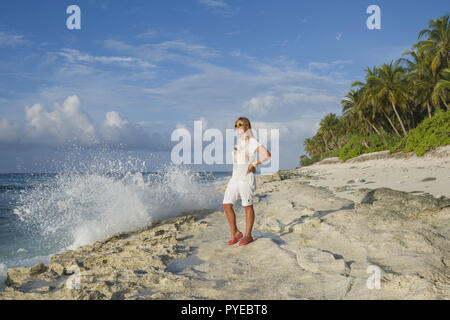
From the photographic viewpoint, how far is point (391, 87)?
3023 centimetres

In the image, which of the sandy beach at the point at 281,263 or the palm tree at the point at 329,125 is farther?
the palm tree at the point at 329,125

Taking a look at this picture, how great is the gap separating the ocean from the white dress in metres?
3.63

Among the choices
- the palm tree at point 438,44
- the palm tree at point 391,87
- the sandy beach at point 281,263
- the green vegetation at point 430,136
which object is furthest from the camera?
the palm tree at point 391,87

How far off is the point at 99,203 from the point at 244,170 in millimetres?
5005

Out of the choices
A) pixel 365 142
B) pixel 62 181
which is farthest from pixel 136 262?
pixel 365 142

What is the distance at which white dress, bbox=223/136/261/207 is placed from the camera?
13.5ft

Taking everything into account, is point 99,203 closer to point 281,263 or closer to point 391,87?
point 281,263

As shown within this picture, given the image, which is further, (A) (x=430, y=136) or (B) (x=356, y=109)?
(B) (x=356, y=109)

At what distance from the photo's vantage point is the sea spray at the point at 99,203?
692 centimetres

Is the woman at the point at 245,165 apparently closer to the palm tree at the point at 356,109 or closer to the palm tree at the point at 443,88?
the palm tree at the point at 443,88

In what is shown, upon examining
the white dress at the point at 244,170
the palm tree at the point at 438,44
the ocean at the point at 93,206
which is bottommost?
the ocean at the point at 93,206

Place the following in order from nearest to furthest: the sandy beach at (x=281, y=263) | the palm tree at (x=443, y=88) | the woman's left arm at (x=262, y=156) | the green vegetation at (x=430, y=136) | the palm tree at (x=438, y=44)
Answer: the sandy beach at (x=281, y=263)
the woman's left arm at (x=262, y=156)
the green vegetation at (x=430, y=136)
the palm tree at (x=443, y=88)
the palm tree at (x=438, y=44)

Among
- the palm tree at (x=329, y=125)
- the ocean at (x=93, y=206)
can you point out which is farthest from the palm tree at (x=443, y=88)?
the palm tree at (x=329, y=125)

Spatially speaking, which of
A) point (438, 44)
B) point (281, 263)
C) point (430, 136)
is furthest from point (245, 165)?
point (438, 44)
